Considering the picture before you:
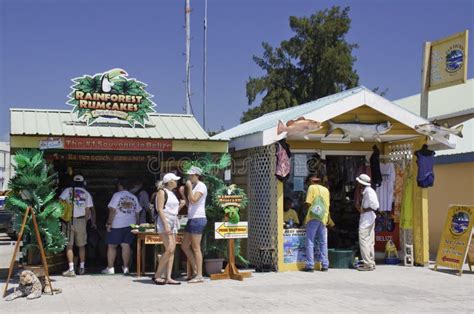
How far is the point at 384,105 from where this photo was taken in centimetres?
1135

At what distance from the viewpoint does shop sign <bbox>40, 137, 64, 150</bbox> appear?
9.66m

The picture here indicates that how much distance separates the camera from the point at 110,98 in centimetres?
Result: 1119

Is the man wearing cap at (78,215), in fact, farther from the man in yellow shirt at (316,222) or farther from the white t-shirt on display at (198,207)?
the man in yellow shirt at (316,222)

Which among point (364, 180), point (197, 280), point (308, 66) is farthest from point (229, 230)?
point (308, 66)

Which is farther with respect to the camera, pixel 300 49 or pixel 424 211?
pixel 300 49

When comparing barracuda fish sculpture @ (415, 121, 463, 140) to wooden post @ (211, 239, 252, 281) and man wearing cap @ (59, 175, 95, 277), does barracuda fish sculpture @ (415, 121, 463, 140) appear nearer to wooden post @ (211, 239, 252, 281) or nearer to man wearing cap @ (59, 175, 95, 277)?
wooden post @ (211, 239, 252, 281)

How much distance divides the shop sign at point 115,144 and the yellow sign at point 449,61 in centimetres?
706

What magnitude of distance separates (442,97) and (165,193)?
13.0 metres

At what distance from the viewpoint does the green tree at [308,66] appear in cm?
3216

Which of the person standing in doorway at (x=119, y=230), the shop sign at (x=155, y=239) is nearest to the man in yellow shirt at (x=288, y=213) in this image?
the shop sign at (x=155, y=239)

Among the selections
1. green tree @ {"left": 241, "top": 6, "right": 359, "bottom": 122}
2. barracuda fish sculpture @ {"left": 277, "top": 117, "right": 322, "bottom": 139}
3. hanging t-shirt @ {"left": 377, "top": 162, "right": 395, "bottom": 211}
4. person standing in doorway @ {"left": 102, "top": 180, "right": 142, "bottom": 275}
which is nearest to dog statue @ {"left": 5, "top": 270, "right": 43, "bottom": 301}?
person standing in doorway @ {"left": 102, "top": 180, "right": 142, "bottom": 275}

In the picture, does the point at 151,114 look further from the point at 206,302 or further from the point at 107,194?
the point at 206,302

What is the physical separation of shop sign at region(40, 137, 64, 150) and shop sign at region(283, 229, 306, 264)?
4356 mm

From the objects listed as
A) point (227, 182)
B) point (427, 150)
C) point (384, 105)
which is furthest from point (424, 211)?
point (227, 182)
